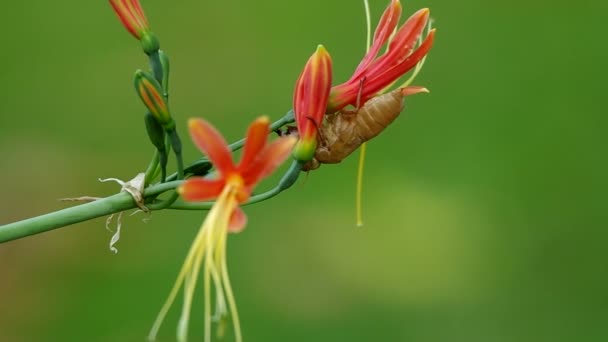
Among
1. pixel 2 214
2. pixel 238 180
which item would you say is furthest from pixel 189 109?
pixel 238 180

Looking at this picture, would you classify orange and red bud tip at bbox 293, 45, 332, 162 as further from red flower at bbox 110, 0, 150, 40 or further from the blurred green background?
the blurred green background

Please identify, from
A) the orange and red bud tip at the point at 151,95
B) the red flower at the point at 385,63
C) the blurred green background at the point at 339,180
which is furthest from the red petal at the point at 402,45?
the blurred green background at the point at 339,180

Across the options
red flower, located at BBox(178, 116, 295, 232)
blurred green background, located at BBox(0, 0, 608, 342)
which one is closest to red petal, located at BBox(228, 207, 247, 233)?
red flower, located at BBox(178, 116, 295, 232)

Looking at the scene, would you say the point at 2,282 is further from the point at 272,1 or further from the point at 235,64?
the point at 272,1

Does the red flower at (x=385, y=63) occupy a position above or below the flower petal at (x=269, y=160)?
above

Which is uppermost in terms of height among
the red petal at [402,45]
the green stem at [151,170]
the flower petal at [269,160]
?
the red petal at [402,45]

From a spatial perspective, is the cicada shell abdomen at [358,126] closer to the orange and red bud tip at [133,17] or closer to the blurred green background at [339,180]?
the orange and red bud tip at [133,17]

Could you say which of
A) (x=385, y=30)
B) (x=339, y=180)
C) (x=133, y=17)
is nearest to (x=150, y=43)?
(x=133, y=17)
